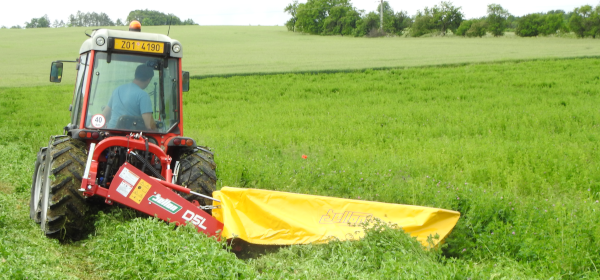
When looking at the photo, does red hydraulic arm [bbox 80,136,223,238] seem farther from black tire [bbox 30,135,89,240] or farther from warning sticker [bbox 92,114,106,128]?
warning sticker [bbox 92,114,106,128]

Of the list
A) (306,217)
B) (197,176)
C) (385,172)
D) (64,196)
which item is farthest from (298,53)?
(64,196)

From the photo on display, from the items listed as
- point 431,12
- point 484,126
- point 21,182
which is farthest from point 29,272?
point 431,12

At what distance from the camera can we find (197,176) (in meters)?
5.06

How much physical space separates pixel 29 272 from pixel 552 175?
6.45m

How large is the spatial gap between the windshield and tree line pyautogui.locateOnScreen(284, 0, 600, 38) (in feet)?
119

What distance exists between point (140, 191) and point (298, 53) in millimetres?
27726

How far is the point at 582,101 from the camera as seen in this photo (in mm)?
13406

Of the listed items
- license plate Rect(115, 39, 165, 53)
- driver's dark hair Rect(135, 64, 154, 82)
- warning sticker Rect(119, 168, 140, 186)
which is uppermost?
license plate Rect(115, 39, 165, 53)

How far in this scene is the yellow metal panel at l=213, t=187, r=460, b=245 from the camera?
15.3 ft

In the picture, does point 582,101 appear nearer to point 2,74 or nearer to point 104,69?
point 104,69

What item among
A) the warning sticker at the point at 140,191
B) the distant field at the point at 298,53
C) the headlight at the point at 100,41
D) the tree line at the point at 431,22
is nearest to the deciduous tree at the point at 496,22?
the tree line at the point at 431,22

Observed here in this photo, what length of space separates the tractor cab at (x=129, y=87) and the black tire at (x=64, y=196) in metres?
0.38

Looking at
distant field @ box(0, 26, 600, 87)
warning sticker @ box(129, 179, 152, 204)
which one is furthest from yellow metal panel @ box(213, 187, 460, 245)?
distant field @ box(0, 26, 600, 87)

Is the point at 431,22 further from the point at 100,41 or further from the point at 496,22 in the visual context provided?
the point at 100,41
